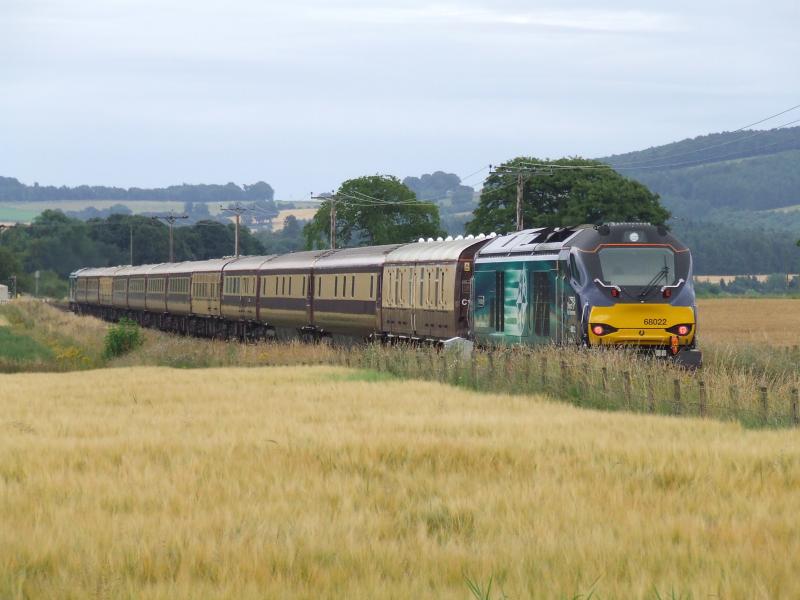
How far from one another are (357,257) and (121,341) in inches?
440

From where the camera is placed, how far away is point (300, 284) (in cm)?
5456

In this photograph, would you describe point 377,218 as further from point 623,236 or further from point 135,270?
point 623,236

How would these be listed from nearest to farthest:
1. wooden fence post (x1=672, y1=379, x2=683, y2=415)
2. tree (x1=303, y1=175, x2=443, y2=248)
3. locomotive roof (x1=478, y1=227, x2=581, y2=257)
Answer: wooden fence post (x1=672, y1=379, x2=683, y2=415) → locomotive roof (x1=478, y1=227, x2=581, y2=257) → tree (x1=303, y1=175, x2=443, y2=248)

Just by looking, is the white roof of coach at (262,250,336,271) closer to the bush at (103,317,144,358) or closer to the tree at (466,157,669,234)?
the bush at (103,317,144,358)

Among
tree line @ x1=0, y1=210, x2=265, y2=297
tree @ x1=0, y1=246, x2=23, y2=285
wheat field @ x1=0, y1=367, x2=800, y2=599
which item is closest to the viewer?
wheat field @ x1=0, y1=367, x2=800, y2=599

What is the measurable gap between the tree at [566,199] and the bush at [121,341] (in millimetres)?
47665

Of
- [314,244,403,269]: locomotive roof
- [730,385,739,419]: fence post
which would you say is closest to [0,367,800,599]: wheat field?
[730,385,739,419]: fence post

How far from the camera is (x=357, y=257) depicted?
160 ft

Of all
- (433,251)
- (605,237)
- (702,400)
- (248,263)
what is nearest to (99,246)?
(248,263)

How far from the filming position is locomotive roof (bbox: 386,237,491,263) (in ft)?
125

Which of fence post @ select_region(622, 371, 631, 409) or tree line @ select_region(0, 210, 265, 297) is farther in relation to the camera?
tree line @ select_region(0, 210, 265, 297)

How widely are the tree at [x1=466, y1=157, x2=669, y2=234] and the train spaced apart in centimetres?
3798

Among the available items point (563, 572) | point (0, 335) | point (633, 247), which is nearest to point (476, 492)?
point (563, 572)

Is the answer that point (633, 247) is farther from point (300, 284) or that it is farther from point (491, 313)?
point (300, 284)
